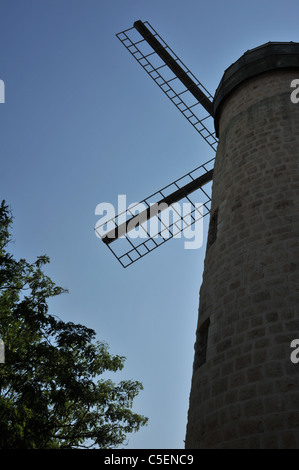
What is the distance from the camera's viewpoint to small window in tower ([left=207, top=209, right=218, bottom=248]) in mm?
7727

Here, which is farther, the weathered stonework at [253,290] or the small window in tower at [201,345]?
the small window in tower at [201,345]

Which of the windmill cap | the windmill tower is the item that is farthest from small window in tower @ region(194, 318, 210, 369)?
the windmill cap

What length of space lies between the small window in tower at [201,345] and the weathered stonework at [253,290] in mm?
24

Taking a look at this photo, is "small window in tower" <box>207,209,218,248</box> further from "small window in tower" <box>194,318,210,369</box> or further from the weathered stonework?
"small window in tower" <box>194,318,210,369</box>

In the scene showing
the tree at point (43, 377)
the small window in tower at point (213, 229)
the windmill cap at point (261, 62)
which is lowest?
the tree at point (43, 377)

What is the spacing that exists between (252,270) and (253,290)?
327mm

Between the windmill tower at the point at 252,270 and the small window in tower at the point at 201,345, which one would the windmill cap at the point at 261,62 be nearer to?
the windmill tower at the point at 252,270

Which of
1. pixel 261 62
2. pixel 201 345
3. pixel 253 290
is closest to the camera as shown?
pixel 253 290

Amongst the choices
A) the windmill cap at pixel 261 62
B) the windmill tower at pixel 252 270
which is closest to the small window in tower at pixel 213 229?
the windmill tower at pixel 252 270

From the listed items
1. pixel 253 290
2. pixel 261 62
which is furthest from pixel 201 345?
pixel 261 62

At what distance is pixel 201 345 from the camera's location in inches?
259

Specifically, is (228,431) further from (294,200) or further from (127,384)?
(127,384)

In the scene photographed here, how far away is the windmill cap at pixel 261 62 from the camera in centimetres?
887

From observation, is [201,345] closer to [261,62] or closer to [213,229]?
[213,229]
